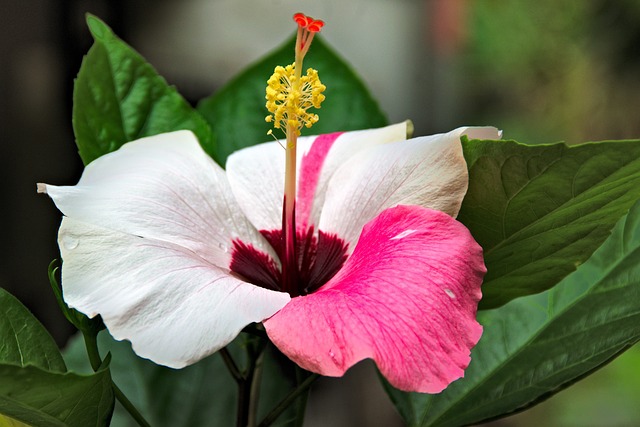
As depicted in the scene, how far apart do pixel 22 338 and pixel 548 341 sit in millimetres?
252

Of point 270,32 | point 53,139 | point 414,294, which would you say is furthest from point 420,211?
point 270,32

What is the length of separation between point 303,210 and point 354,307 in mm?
128

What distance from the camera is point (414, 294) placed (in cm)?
29

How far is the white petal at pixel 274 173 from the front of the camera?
0.39m

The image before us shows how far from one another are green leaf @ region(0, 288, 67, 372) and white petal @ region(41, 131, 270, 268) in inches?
1.9

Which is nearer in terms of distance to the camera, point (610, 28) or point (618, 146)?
point (618, 146)

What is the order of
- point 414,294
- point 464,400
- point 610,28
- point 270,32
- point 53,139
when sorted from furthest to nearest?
point 610,28 → point 270,32 → point 53,139 → point 464,400 → point 414,294

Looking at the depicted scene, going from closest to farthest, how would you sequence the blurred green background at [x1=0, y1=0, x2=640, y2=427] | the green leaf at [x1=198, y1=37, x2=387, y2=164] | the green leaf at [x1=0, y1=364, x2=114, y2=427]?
the green leaf at [x1=0, y1=364, x2=114, y2=427]
the green leaf at [x1=198, y1=37, x2=387, y2=164]
the blurred green background at [x1=0, y1=0, x2=640, y2=427]

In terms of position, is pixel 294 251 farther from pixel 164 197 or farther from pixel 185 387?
pixel 185 387

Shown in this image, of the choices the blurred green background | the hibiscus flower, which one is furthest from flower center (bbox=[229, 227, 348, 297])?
the blurred green background

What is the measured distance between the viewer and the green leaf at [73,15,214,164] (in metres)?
0.41

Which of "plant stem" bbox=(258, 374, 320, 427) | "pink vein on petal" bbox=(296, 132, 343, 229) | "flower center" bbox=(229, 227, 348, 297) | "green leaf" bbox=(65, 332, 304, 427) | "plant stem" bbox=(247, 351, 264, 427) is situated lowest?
"green leaf" bbox=(65, 332, 304, 427)

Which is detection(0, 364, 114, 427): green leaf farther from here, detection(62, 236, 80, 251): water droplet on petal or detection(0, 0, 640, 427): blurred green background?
detection(0, 0, 640, 427): blurred green background

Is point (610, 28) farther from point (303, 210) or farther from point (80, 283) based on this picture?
point (80, 283)
